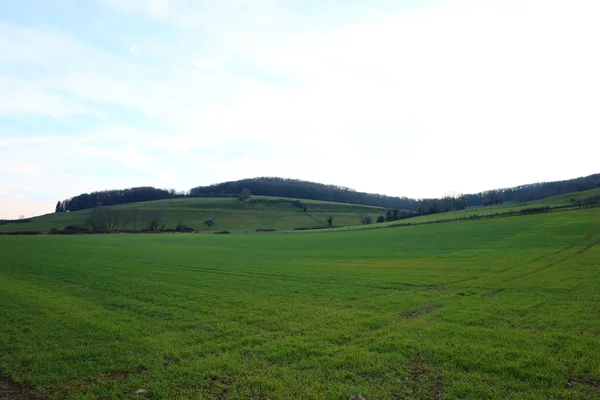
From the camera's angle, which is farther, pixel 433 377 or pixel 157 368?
pixel 157 368

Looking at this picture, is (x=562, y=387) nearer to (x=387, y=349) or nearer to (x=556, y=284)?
(x=387, y=349)

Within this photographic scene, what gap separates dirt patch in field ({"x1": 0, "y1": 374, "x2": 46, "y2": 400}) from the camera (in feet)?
31.0

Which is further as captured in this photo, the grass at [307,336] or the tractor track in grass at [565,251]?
the tractor track in grass at [565,251]

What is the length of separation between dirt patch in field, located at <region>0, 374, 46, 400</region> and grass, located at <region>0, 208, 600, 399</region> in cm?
22

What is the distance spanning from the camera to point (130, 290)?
23.9 metres

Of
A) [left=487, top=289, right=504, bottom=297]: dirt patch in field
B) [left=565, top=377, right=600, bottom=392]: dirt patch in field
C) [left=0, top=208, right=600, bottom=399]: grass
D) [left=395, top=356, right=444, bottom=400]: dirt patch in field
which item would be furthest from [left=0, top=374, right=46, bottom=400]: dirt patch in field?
[left=487, top=289, right=504, bottom=297]: dirt patch in field

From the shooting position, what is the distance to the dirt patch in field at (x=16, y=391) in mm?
9438

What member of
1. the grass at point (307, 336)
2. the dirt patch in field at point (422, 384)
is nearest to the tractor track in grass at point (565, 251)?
the grass at point (307, 336)

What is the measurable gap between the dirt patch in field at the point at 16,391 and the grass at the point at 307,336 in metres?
0.22

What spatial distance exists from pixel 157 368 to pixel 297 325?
6143mm

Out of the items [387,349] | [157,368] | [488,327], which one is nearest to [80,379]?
[157,368]

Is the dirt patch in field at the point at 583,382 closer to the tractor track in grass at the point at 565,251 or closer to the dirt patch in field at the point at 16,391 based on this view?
the dirt patch in field at the point at 16,391

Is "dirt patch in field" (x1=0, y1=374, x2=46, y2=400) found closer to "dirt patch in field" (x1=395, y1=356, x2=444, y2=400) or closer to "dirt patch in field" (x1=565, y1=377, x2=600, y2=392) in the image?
"dirt patch in field" (x1=395, y1=356, x2=444, y2=400)

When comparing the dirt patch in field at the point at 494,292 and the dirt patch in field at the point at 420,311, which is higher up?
the dirt patch in field at the point at 420,311
